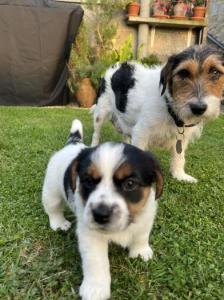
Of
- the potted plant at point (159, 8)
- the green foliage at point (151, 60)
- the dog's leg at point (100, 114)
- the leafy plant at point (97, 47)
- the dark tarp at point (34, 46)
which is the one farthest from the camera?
the potted plant at point (159, 8)

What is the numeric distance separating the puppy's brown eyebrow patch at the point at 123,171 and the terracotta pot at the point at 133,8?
1057cm

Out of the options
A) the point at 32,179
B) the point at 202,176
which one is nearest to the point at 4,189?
the point at 32,179

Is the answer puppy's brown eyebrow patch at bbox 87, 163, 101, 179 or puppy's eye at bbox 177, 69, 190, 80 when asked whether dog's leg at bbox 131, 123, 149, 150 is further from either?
puppy's brown eyebrow patch at bbox 87, 163, 101, 179

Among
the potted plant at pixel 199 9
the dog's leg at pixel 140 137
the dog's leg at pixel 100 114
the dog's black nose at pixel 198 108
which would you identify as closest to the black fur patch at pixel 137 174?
the dog's black nose at pixel 198 108

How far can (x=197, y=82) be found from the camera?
13.8 feet

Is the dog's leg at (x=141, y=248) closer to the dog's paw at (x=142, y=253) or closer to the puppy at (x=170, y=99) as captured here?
the dog's paw at (x=142, y=253)

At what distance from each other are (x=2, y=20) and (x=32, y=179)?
7.93m

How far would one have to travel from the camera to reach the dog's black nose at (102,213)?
253 cm

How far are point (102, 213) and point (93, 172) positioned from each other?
1.04ft

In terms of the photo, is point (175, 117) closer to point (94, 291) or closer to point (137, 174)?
point (137, 174)

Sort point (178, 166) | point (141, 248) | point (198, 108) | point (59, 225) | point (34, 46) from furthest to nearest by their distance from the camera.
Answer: point (34, 46), point (178, 166), point (198, 108), point (59, 225), point (141, 248)

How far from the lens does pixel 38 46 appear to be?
11.6 metres

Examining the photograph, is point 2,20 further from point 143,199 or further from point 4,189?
point 143,199

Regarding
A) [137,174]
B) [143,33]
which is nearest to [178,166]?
[137,174]
